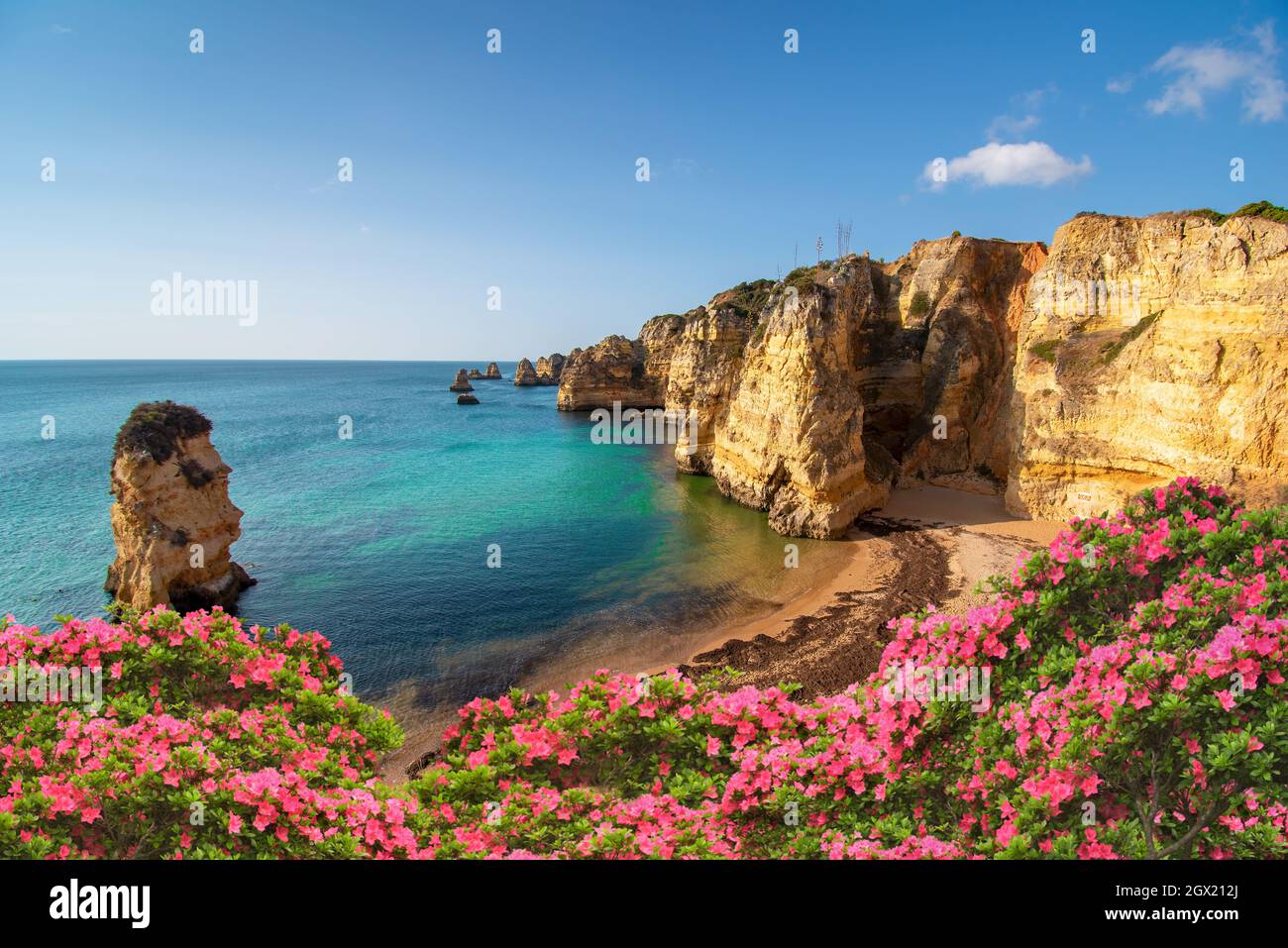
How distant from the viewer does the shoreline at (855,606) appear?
705 inches

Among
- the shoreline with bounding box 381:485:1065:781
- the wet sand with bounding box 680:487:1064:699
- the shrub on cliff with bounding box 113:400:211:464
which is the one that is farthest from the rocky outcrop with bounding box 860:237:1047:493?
the shrub on cliff with bounding box 113:400:211:464

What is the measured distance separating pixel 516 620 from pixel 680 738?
16479 mm

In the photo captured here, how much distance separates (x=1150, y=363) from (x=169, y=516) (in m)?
37.9

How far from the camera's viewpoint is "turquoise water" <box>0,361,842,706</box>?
20844 mm

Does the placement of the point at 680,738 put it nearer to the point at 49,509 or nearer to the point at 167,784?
the point at 167,784

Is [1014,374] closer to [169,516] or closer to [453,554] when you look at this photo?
[453,554]

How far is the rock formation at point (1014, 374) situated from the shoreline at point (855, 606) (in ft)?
6.67

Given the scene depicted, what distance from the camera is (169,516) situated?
75.5 ft

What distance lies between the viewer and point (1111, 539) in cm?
724

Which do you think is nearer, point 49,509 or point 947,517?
point 947,517

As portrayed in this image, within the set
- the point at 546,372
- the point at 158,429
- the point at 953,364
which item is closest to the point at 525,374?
the point at 546,372
